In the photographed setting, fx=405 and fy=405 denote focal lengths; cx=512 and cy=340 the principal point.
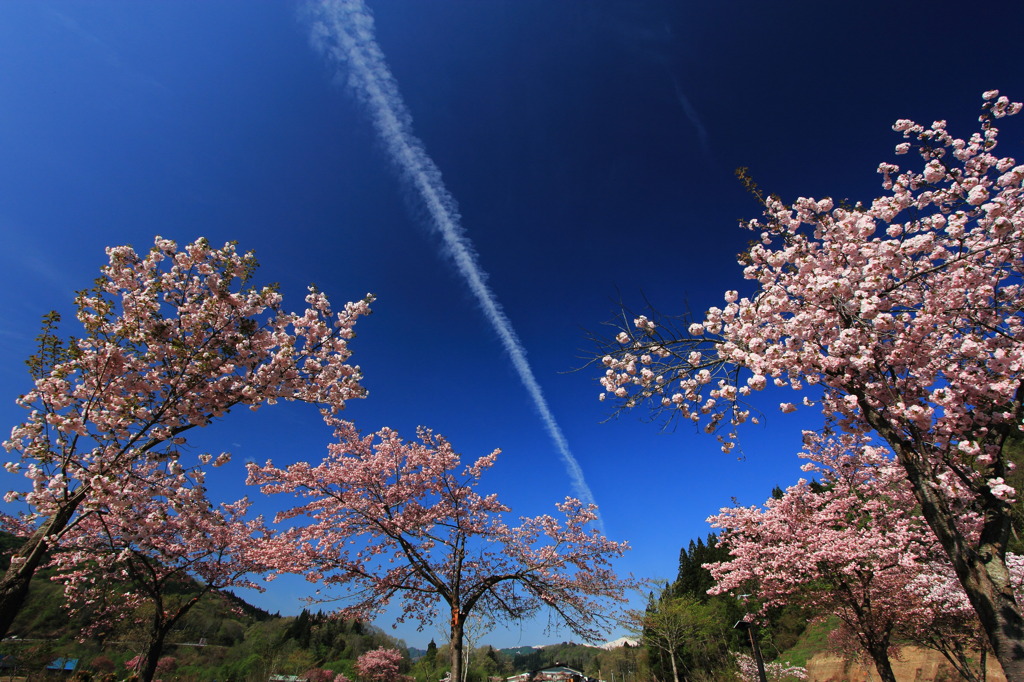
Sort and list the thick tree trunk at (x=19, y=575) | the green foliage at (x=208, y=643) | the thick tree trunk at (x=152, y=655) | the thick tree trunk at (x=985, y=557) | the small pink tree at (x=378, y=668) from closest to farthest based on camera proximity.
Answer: the thick tree trunk at (x=985, y=557), the thick tree trunk at (x=19, y=575), the thick tree trunk at (x=152, y=655), the green foliage at (x=208, y=643), the small pink tree at (x=378, y=668)

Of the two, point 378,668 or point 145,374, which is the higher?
point 145,374

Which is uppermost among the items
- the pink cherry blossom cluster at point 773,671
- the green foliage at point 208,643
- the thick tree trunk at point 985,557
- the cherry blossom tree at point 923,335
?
the cherry blossom tree at point 923,335

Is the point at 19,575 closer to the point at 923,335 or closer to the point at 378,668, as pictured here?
the point at 923,335

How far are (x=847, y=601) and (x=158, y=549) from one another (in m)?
19.0

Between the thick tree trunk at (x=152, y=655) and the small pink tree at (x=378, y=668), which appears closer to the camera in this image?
the thick tree trunk at (x=152, y=655)

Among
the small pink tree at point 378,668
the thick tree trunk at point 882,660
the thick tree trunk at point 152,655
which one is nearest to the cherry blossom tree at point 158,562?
the thick tree trunk at point 152,655

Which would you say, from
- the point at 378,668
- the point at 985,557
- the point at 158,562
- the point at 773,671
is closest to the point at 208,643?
the point at 378,668

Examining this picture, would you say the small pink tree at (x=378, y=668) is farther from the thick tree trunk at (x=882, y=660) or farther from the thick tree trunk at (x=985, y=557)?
the thick tree trunk at (x=985, y=557)

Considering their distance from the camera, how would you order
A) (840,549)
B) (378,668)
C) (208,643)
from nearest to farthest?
(840,549), (378,668), (208,643)

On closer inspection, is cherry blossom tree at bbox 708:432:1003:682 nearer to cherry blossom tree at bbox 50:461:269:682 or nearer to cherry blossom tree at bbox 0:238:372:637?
cherry blossom tree at bbox 0:238:372:637

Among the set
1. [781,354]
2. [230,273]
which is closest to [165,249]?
[230,273]

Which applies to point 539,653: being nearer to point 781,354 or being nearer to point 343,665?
point 343,665

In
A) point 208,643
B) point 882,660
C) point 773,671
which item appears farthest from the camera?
point 208,643

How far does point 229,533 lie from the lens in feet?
42.1
